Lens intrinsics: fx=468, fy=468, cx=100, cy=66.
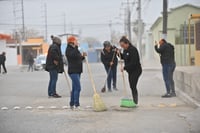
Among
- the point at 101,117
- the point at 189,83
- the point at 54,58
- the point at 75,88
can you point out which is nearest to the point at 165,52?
the point at 189,83

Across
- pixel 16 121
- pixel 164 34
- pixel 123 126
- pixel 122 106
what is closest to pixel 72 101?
pixel 122 106

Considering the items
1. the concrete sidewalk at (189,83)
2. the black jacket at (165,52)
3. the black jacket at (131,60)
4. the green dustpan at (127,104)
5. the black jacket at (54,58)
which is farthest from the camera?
the black jacket at (54,58)

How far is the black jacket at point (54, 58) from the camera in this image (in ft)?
46.7

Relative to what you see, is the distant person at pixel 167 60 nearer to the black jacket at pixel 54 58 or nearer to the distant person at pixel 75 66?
the black jacket at pixel 54 58

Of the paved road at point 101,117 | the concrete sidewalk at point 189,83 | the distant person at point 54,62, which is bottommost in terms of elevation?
the paved road at point 101,117

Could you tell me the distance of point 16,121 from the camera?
32.9 ft

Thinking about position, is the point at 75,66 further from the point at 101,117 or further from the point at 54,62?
the point at 54,62

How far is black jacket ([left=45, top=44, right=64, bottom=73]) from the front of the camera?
14.2m

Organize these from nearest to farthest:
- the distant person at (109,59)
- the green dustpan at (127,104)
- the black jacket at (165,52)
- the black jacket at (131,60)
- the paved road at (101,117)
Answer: the paved road at (101,117)
the green dustpan at (127,104)
the black jacket at (131,60)
the black jacket at (165,52)
the distant person at (109,59)

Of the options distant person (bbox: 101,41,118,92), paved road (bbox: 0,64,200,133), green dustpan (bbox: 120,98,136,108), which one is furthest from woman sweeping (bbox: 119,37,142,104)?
distant person (bbox: 101,41,118,92)

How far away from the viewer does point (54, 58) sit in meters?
14.3

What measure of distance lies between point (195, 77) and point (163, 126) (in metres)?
4.05

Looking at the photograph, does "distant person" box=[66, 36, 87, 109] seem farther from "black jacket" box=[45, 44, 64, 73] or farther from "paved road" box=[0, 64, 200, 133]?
"black jacket" box=[45, 44, 64, 73]

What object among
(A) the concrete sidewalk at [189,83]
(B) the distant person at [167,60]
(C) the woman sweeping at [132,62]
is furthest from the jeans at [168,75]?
(C) the woman sweeping at [132,62]
